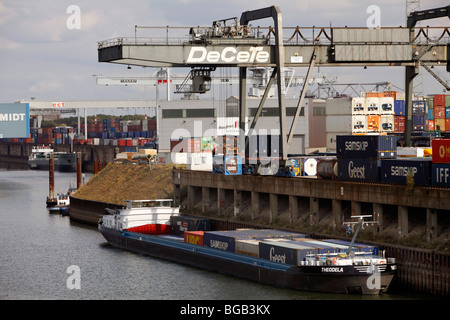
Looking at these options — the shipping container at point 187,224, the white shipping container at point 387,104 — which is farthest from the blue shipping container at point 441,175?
the white shipping container at point 387,104

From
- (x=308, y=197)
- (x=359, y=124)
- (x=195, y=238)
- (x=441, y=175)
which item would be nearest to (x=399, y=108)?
(x=359, y=124)

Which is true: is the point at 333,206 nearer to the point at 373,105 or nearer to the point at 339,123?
the point at 373,105

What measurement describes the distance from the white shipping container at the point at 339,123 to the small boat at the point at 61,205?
118 feet

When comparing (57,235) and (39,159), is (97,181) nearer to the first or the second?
(57,235)

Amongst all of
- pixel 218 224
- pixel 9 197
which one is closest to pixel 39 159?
pixel 9 197

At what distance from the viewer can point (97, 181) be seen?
10412 centimetres

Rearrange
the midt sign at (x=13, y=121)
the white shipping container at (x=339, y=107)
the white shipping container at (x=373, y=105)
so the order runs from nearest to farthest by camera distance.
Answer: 1. the white shipping container at (x=373, y=105)
2. the white shipping container at (x=339, y=107)
3. the midt sign at (x=13, y=121)

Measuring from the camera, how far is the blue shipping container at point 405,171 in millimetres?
51812

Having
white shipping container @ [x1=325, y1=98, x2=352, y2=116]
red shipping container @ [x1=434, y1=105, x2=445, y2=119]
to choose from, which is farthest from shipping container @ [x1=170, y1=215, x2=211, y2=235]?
white shipping container @ [x1=325, y1=98, x2=352, y2=116]

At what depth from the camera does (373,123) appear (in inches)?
3920

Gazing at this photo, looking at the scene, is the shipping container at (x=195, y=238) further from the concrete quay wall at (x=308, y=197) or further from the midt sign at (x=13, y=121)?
the midt sign at (x=13, y=121)

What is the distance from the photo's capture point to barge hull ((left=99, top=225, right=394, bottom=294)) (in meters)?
48.7

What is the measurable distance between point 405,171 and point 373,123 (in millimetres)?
47035

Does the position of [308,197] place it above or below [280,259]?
A: above
